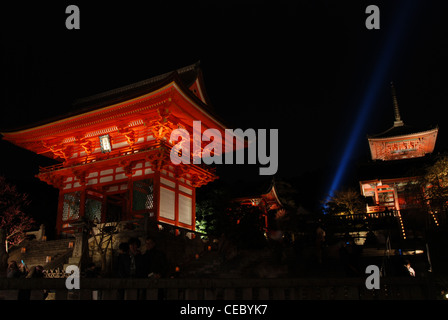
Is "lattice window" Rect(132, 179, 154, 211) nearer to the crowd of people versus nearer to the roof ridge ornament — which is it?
the crowd of people

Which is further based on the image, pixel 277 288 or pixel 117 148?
pixel 117 148

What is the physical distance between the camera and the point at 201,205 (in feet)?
106

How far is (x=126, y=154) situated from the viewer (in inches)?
883

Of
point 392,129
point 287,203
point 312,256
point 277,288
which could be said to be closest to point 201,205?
point 287,203

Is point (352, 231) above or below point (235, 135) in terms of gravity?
below

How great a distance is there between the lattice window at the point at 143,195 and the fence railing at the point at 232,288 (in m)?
16.8

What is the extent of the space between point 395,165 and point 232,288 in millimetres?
31548

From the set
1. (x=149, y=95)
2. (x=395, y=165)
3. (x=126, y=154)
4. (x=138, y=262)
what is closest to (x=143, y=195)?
(x=126, y=154)

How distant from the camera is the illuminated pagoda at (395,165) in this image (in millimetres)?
29266

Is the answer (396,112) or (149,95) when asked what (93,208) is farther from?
(396,112)

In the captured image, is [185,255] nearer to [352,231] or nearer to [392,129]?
[352,231]

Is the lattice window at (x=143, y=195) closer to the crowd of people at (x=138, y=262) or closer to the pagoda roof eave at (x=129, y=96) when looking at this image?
the pagoda roof eave at (x=129, y=96)

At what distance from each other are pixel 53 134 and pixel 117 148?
4.16 m

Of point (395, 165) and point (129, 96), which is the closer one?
point (129, 96)
